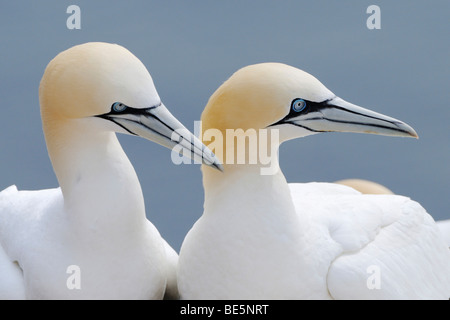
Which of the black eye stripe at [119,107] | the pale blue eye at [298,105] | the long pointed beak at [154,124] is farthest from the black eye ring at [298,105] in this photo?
the black eye stripe at [119,107]

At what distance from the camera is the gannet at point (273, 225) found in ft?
23.4

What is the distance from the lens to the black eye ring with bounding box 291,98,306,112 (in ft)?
23.4

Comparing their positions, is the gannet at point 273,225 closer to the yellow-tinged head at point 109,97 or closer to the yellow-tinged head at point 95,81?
the yellow-tinged head at point 109,97

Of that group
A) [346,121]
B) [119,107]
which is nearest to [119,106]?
[119,107]

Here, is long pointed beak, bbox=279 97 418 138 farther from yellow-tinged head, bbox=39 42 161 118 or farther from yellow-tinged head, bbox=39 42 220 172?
yellow-tinged head, bbox=39 42 161 118

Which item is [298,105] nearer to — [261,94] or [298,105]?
[298,105]

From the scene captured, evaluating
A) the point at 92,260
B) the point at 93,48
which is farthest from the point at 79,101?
the point at 92,260

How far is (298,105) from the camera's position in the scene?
717 centimetres

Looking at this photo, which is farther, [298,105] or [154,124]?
[298,105]

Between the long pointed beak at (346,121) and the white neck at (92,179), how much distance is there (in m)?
1.07

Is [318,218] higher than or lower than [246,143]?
A: lower

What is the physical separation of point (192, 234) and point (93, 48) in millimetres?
1223
